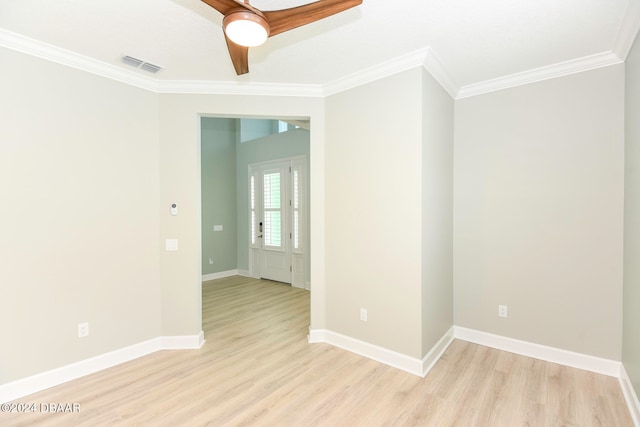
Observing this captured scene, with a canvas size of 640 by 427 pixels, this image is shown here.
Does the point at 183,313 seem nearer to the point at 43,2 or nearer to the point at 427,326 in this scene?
the point at 427,326

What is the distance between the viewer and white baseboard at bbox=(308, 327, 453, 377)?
2664 millimetres

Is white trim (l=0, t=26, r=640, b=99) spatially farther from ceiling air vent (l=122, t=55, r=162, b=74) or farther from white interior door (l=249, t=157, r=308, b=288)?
white interior door (l=249, t=157, r=308, b=288)

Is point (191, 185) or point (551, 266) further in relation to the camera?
point (191, 185)

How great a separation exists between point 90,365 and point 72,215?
131 cm

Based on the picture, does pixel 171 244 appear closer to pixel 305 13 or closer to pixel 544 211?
pixel 305 13

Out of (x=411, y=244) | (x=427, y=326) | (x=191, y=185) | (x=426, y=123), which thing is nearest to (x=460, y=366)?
(x=427, y=326)

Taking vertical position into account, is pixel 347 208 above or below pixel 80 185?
below

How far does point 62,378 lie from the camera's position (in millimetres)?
2514

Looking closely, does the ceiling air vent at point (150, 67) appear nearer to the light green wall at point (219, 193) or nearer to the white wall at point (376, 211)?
the white wall at point (376, 211)

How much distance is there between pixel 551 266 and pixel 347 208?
1967 mm

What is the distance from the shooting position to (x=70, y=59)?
2545 mm

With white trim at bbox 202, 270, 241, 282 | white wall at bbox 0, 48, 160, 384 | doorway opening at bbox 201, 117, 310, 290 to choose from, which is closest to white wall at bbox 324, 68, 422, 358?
white wall at bbox 0, 48, 160, 384

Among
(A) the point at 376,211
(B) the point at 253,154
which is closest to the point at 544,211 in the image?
(A) the point at 376,211

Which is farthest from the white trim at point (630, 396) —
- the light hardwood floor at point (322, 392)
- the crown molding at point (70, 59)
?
the crown molding at point (70, 59)
